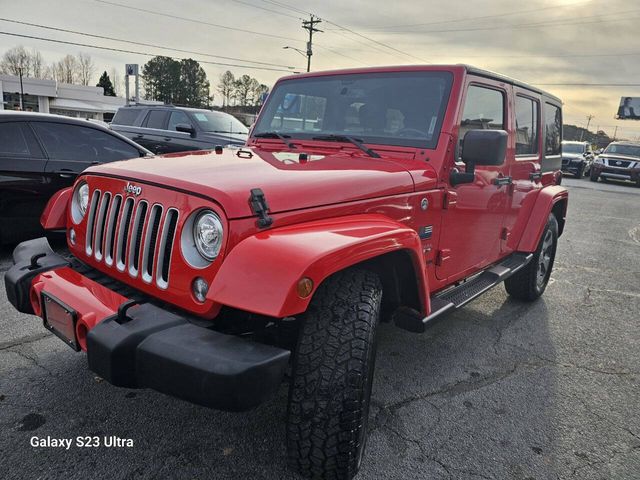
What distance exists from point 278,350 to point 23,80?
66.5 m

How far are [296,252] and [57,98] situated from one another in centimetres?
6891

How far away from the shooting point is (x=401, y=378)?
3.02 meters

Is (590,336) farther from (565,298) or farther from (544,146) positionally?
(544,146)

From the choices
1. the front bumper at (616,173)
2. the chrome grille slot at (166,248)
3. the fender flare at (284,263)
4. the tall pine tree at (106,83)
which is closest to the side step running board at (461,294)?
the fender flare at (284,263)

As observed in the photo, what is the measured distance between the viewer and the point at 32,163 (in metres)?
4.81

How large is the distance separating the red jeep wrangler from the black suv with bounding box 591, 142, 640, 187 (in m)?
18.9

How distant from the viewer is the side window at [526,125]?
12.7 ft

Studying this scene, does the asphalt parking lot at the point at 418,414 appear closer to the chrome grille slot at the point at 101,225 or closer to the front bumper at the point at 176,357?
the front bumper at the point at 176,357

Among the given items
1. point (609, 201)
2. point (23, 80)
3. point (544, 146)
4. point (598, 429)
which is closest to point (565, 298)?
point (544, 146)

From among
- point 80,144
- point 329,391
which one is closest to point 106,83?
point 80,144

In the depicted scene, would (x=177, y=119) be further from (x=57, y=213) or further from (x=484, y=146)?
(x=484, y=146)

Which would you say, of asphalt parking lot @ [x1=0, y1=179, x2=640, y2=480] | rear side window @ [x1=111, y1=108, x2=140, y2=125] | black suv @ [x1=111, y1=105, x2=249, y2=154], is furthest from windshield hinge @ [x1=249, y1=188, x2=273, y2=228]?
rear side window @ [x1=111, y1=108, x2=140, y2=125]

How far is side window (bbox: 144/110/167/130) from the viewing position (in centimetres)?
1008

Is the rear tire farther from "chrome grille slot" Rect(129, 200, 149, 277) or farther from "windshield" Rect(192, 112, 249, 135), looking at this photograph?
"windshield" Rect(192, 112, 249, 135)
